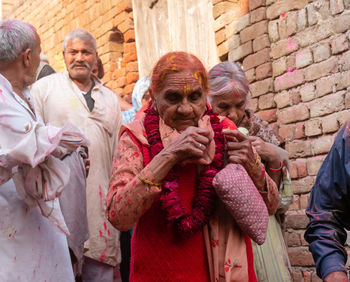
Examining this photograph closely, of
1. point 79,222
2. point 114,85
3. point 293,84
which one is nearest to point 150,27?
point 114,85

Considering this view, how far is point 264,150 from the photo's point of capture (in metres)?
3.00

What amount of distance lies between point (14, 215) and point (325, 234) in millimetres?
1401

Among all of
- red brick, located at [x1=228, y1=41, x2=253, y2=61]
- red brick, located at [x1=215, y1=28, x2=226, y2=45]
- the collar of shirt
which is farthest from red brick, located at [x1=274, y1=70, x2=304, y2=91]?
the collar of shirt

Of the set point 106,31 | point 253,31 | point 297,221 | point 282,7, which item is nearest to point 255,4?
point 253,31

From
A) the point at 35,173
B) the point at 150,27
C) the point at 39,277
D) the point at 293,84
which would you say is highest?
the point at 150,27

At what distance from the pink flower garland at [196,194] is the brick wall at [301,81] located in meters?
2.58

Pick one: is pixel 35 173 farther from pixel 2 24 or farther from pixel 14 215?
pixel 2 24

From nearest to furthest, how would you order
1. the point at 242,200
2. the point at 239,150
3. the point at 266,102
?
the point at 242,200
the point at 239,150
the point at 266,102

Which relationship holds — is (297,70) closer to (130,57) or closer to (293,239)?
(293,239)

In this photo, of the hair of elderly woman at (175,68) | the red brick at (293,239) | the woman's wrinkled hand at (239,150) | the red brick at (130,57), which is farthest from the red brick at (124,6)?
the woman's wrinkled hand at (239,150)

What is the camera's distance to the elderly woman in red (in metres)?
2.17

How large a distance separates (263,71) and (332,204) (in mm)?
3572

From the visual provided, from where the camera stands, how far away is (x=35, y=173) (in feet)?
7.79

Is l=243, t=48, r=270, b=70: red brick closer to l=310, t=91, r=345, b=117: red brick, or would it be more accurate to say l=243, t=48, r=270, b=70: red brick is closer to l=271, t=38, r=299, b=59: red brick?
l=271, t=38, r=299, b=59: red brick
